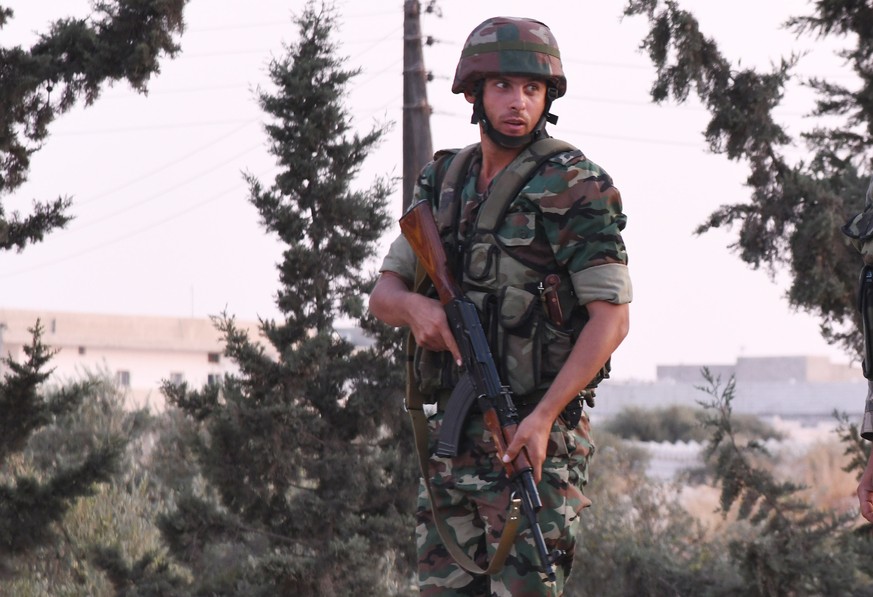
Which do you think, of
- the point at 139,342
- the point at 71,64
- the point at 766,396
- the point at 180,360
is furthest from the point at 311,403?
the point at 766,396

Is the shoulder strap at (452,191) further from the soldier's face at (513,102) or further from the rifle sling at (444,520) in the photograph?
the rifle sling at (444,520)

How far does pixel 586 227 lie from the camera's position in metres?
3.49

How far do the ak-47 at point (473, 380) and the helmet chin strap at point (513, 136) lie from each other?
279 mm

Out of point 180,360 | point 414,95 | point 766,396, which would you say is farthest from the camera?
point 766,396

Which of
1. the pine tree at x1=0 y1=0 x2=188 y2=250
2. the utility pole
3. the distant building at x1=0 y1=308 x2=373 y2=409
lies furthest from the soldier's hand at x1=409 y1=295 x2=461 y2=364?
the distant building at x1=0 y1=308 x2=373 y2=409

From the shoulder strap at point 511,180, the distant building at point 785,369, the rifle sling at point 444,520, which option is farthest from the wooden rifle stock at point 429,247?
the distant building at point 785,369

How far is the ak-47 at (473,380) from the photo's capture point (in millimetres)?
3314

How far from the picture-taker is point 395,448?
7.39m

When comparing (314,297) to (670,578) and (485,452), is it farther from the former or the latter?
(485,452)

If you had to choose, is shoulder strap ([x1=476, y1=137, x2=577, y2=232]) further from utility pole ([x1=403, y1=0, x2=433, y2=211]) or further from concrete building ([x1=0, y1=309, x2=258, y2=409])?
concrete building ([x1=0, y1=309, x2=258, y2=409])

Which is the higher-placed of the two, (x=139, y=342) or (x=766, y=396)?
(x=139, y=342)

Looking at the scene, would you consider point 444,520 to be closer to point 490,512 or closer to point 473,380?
point 490,512

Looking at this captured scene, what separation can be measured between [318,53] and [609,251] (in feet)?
14.2

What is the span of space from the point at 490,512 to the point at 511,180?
862mm
